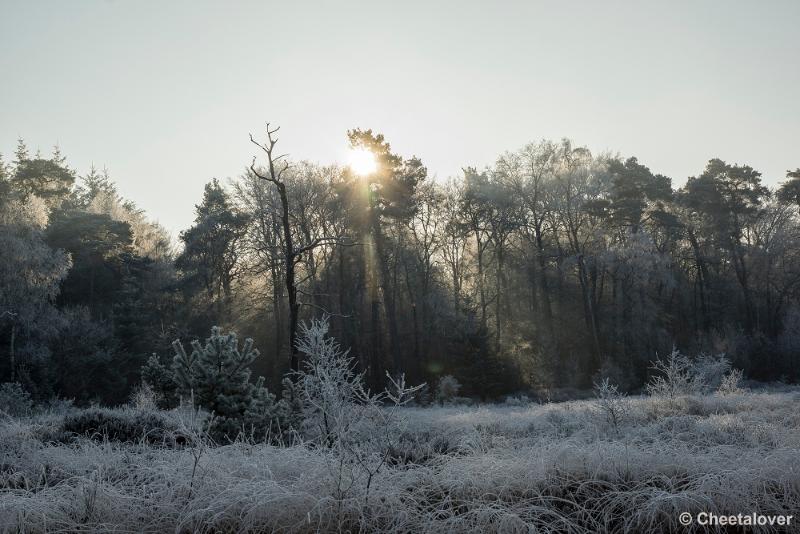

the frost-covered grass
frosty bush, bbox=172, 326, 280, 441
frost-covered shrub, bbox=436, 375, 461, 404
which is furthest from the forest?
the frost-covered grass

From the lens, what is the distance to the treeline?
28.8 m

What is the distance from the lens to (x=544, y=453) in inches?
203

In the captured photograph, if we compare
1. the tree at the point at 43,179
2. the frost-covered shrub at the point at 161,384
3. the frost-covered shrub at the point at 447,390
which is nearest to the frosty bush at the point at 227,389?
the frost-covered shrub at the point at 161,384

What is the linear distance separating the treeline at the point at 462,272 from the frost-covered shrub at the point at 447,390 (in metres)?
1.55

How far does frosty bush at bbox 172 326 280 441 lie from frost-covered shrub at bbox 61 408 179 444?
0.69m

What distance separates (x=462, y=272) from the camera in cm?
3419

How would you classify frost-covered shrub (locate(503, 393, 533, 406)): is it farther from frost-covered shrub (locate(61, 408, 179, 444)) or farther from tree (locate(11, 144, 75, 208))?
tree (locate(11, 144, 75, 208))

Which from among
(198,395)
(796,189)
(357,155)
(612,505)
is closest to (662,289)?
(796,189)

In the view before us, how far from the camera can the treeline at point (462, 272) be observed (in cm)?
2877

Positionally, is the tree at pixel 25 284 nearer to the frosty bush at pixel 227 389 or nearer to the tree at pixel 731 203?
the frosty bush at pixel 227 389

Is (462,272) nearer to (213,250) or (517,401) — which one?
(517,401)

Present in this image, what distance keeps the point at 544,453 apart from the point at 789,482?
5.95 ft

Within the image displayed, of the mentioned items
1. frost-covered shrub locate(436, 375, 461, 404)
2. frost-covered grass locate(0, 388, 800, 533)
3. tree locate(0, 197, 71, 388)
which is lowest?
frost-covered shrub locate(436, 375, 461, 404)

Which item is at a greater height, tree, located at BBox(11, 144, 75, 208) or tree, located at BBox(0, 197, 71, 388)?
tree, located at BBox(11, 144, 75, 208)
